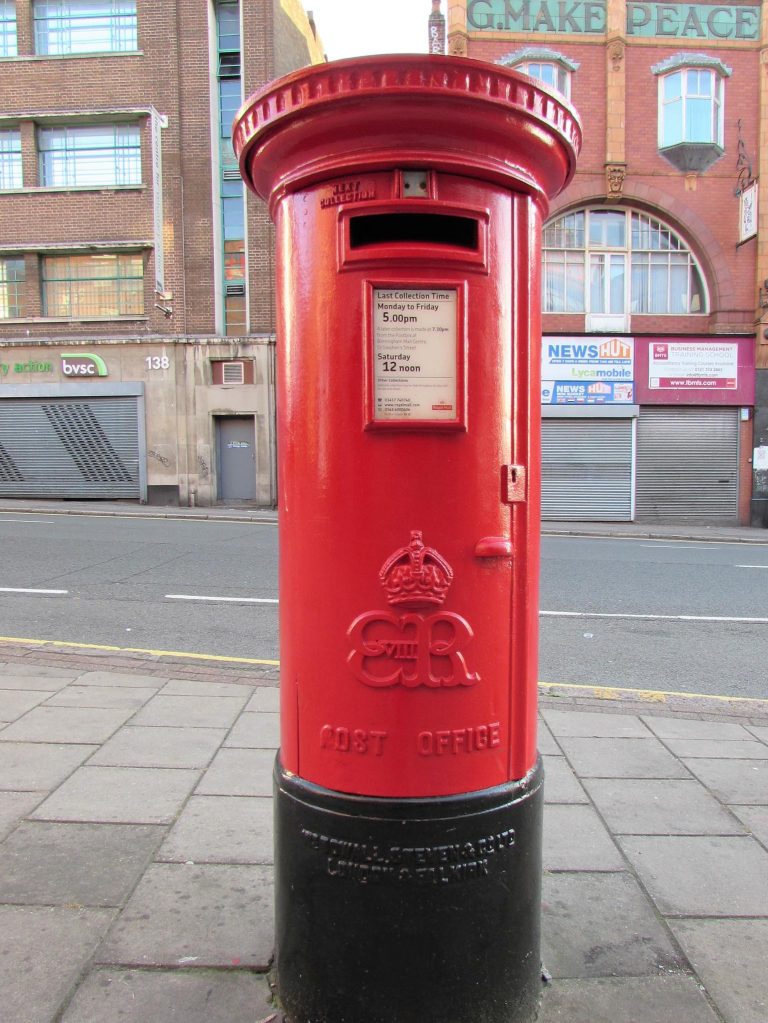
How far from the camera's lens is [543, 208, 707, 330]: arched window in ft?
63.5

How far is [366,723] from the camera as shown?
190 centimetres

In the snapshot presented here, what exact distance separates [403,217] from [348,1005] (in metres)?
2.03

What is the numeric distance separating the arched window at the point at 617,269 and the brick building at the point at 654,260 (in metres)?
0.04

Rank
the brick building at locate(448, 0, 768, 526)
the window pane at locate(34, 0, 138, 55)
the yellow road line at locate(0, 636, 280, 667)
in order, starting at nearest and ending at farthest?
the yellow road line at locate(0, 636, 280, 667) → the brick building at locate(448, 0, 768, 526) → the window pane at locate(34, 0, 138, 55)

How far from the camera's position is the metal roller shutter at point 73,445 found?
20.6 metres

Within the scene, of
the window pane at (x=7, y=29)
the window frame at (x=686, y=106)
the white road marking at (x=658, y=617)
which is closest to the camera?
the white road marking at (x=658, y=617)

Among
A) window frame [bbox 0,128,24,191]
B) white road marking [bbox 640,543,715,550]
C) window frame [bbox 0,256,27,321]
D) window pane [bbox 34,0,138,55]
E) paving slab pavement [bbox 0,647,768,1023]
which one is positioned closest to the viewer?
paving slab pavement [bbox 0,647,768,1023]

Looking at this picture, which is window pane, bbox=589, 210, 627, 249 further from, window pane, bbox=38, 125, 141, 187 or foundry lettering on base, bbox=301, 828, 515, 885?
foundry lettering on base, bbox=301, 828, 515, 885

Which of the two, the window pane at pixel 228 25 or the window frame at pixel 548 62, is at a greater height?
the window pane at pixel 228 25

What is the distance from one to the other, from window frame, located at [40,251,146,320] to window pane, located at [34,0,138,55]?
557cm

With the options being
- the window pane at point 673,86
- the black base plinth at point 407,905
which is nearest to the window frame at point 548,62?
the window pane at point 673,86

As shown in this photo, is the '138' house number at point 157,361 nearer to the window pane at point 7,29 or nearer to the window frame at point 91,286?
the window frame at point 91,286

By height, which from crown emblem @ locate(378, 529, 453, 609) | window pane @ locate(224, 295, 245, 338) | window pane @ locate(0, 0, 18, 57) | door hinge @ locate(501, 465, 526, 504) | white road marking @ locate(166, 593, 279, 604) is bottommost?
white road marking @ locate(166, 593, 279, 604)

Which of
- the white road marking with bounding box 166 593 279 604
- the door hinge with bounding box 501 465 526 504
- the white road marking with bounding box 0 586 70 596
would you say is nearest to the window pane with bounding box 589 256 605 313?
the white road marking with bounding box 166 593 279 604
